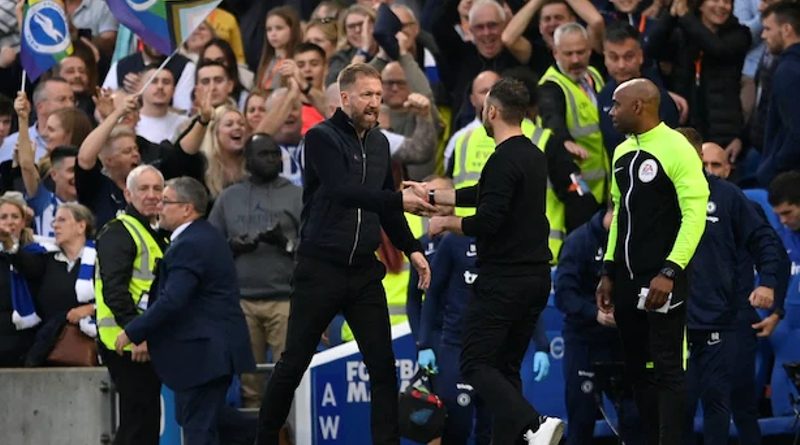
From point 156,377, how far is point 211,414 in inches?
20.2

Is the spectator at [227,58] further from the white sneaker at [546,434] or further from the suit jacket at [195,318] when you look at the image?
the white sneaker at [546,434]

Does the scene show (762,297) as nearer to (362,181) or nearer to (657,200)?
(657,200)

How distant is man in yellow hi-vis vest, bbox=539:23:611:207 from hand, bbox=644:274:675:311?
4.39m

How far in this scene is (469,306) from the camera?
37.0ft

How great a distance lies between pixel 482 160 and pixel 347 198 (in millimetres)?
3604

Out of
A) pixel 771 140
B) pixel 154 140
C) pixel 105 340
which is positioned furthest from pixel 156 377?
pixel 771 140

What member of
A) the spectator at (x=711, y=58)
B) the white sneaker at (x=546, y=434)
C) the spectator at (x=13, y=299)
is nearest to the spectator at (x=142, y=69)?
the spectator at (x=13, y=299)

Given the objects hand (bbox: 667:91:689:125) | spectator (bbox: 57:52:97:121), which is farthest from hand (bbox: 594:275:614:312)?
spectator (bbox: 57:52:97:121)

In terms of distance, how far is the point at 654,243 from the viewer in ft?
37.0

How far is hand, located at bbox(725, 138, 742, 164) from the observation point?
51.6ft

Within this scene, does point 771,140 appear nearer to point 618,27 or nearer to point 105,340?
point 618,27

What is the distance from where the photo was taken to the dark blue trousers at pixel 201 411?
43.3 ft

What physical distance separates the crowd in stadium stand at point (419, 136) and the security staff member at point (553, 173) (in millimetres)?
17

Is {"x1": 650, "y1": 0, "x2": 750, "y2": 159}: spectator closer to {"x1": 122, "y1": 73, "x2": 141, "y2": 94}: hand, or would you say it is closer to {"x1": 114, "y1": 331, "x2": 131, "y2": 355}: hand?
{"x1": 122, "y1": 73, "x2": 141, "y2": 94}: hand
